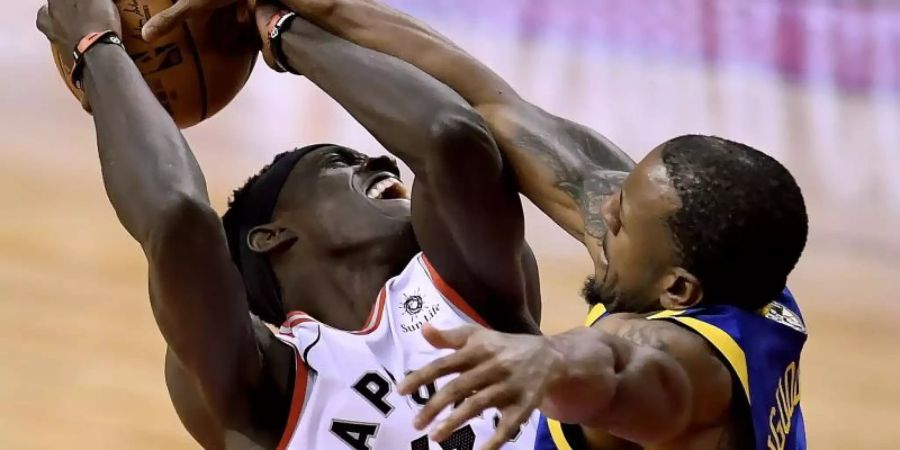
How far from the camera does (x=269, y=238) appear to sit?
2457 mm

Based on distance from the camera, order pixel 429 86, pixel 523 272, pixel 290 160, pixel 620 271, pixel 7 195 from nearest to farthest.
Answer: pixel 620 271 → pixel 429 86 → pixel 523 272 → pixel 290 160 → pixel 7 195

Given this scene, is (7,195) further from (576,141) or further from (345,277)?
→ (576,141)

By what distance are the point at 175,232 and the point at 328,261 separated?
53 cm

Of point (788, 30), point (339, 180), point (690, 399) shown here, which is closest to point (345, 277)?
point (339, 180)

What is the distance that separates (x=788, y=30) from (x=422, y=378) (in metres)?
4.27

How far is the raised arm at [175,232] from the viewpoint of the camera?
1933 millimetres

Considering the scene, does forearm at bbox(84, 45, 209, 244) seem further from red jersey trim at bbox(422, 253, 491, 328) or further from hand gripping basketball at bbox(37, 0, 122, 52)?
red jersey trim at bbox(422, 253, 491, 328)

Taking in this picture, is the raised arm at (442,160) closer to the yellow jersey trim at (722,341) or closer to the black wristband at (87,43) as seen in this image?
the black wristband at (87,43)

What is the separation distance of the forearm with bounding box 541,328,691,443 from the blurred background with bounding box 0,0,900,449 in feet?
5.81

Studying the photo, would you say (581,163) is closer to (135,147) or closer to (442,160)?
(442,160)

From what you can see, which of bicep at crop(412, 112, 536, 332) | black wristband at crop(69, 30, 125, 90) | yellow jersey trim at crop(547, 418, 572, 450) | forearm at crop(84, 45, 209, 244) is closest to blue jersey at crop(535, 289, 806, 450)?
yellow jersey trim at crop(547, 418, 572, 450)

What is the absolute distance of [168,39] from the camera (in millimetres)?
2195

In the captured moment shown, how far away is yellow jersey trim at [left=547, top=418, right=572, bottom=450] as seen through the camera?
1684 millimetres

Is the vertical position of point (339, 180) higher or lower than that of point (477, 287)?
higher
